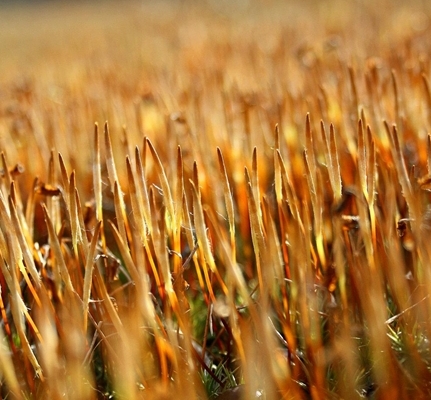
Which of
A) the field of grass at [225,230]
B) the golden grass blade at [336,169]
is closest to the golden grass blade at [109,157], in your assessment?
the field of grass at [225,230]

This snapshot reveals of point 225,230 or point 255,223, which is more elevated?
point 255,223

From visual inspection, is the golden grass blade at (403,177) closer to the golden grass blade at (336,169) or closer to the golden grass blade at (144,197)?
the golden grass blade at (336,169)

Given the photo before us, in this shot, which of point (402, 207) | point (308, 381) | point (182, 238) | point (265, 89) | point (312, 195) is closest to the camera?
point (308, 381)

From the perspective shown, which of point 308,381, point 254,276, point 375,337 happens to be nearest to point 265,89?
point 254,276

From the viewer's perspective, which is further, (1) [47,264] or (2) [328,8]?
(2) [328,8]

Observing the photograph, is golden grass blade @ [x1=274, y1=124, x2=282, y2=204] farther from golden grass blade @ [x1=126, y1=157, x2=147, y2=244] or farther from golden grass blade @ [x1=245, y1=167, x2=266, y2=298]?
golden grass blade @ [x1=126, y1=157, x2=147, y2=244]

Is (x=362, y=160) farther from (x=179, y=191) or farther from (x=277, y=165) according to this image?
(x=179, y=191)

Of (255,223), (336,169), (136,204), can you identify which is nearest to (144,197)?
(136,204)

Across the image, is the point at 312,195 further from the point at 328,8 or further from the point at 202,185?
the point at 328,8
